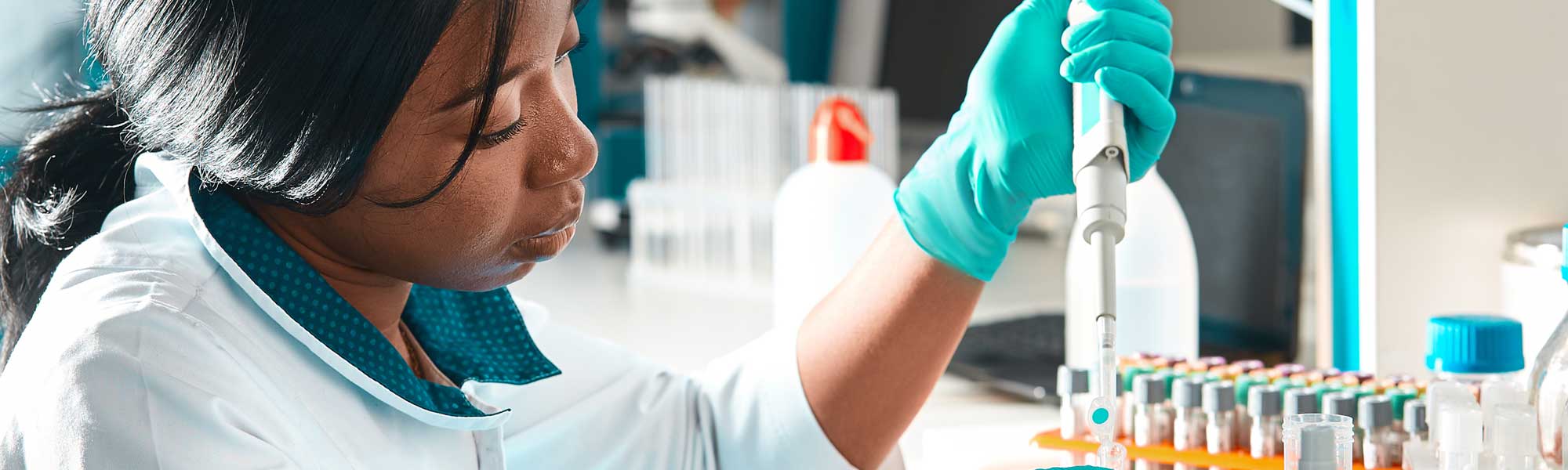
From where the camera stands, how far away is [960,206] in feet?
3.12

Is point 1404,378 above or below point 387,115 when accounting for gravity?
below

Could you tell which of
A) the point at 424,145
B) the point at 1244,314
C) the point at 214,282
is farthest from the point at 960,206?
the point at 1244,314

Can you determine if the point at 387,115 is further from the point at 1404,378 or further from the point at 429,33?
the point at 1404,378

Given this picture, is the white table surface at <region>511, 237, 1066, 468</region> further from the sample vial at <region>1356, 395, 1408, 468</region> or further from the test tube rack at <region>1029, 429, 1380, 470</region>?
the sample vial at <region>1356, 395, 1408, 468</region>

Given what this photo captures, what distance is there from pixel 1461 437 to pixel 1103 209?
25 centimetres

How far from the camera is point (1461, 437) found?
31.8 inches

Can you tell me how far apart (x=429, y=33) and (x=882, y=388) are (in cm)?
42

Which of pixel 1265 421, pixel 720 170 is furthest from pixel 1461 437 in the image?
pixel 720 170

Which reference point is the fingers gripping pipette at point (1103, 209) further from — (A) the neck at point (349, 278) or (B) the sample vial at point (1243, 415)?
(A) the neck at point (349, 278)

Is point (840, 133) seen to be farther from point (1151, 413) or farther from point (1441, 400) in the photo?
point (1441, 400)

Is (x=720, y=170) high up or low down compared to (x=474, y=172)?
up

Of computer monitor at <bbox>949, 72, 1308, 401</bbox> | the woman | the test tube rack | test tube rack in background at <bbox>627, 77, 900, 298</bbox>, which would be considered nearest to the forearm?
the woman

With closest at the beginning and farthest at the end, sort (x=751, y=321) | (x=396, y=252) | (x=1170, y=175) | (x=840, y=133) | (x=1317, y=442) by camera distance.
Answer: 1. (x=1317, y=442)
2. (x=396, y=252)
3. (x=840, y=133)
4. (x=1170, y=175)
5. (x=751, y=321)

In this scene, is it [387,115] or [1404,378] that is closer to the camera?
[387,115]
